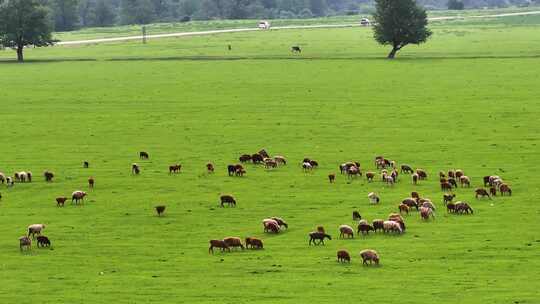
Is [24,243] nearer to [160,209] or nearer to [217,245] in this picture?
[217,245]

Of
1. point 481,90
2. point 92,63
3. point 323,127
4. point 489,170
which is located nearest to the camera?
point 489,170

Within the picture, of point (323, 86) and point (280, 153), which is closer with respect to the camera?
point (280, 153)

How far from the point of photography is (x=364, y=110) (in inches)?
3041

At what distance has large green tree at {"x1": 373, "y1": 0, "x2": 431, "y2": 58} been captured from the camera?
407 feet

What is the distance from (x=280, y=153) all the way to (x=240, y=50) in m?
79.3

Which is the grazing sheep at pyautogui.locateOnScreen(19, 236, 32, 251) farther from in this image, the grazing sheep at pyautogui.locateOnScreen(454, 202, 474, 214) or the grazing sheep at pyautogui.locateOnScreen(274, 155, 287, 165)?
the grazing sheep at pyautogui.locateOnScreen(274, 155, 287, 165)

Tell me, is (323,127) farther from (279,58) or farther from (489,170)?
(279,58)

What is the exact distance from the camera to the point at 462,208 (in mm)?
42688

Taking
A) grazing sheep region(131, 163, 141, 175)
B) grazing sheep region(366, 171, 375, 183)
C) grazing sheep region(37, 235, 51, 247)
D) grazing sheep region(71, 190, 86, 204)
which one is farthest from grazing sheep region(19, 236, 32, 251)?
grazing sheep region(366, 171, 375, 183)

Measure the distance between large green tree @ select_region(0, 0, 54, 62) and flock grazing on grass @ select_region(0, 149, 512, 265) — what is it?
78128 mm

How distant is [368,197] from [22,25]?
9369 centimetres

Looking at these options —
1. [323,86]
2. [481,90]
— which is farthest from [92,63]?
[481,90]

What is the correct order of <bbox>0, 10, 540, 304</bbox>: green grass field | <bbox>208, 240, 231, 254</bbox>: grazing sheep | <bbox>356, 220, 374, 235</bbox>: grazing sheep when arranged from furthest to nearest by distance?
<bbox>356, 220, 374, 235</bbox>: grazing sheep → <bbox>208, 240, 231, 254</bbox>: grazing sheep → <bbox>0, 10, 540, 304</bbox>: green grass field

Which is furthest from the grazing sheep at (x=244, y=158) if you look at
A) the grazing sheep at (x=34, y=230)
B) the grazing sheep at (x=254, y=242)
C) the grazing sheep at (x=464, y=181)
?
the grazing sheep at (x=254, y=242)
